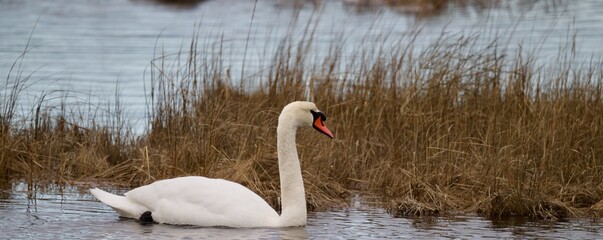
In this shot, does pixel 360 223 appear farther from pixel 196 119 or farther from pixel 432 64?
pixel 432 64

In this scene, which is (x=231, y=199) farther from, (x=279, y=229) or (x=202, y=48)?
(x=202, y=48)

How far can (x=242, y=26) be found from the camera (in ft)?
97.2

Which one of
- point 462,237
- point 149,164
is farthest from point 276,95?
point 462,237

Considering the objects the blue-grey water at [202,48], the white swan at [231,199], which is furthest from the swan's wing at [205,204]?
the blue-grey water at [202,48]

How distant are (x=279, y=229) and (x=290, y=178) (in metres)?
0.42

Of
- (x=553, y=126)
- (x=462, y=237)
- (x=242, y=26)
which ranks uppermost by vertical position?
(x=242, y=26)

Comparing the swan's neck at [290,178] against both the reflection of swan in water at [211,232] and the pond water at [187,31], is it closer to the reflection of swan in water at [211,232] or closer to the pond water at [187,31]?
the reflection of swan in water at [211,232]

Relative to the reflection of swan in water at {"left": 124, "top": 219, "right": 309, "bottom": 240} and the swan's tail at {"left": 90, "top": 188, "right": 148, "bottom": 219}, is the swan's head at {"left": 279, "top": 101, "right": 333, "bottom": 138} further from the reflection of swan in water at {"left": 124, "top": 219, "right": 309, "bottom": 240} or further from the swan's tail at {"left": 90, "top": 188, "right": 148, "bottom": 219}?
the swan's tail at {"left": 90, "top": 188, "right": 148, "bottom": 219}

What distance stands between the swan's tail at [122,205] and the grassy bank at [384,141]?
1208 mm

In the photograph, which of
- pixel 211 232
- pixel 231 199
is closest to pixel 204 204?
pixel 231 199

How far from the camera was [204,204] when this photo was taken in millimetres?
10062

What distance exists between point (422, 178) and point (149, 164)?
2423 mm

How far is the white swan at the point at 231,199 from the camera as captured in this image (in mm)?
9953

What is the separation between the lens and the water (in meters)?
9.69
